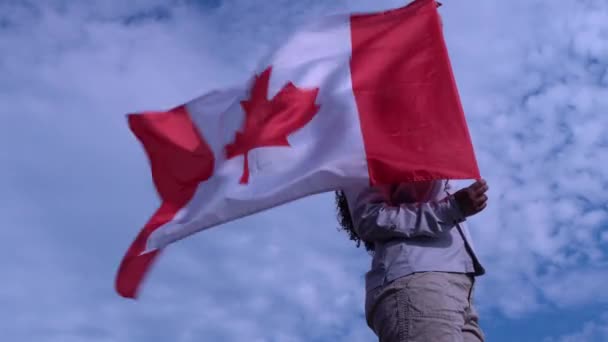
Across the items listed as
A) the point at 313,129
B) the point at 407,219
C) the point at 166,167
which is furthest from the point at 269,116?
the point at 407,219

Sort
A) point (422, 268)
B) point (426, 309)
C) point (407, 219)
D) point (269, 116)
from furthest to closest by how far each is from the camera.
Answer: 1. point (269, 116)
2. point (407, 219)
3. point (422, 268)
4. point (426, 309)

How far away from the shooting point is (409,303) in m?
4.04

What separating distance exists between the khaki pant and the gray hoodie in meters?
0.06

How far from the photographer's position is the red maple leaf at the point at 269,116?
534cm

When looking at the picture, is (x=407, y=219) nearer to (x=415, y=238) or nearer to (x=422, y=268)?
(x=415, y=238)

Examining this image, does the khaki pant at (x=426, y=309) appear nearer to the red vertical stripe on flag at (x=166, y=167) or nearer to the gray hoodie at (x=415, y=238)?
the gray hoodie at (x=415, y=238)

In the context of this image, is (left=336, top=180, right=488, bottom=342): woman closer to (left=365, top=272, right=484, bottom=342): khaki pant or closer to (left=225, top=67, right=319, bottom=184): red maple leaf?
(left=365, top=272, right=484, bottom=342): khaki pant

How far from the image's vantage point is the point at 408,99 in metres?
5.07

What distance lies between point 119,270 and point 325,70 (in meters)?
1.86

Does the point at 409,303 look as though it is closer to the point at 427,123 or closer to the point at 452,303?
the point at 452,303

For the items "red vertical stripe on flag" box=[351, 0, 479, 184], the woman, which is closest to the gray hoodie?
the woman

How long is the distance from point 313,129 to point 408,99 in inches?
24.1

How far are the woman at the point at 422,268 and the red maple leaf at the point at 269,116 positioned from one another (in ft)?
3.42

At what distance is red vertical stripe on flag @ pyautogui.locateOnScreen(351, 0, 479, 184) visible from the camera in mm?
4676
